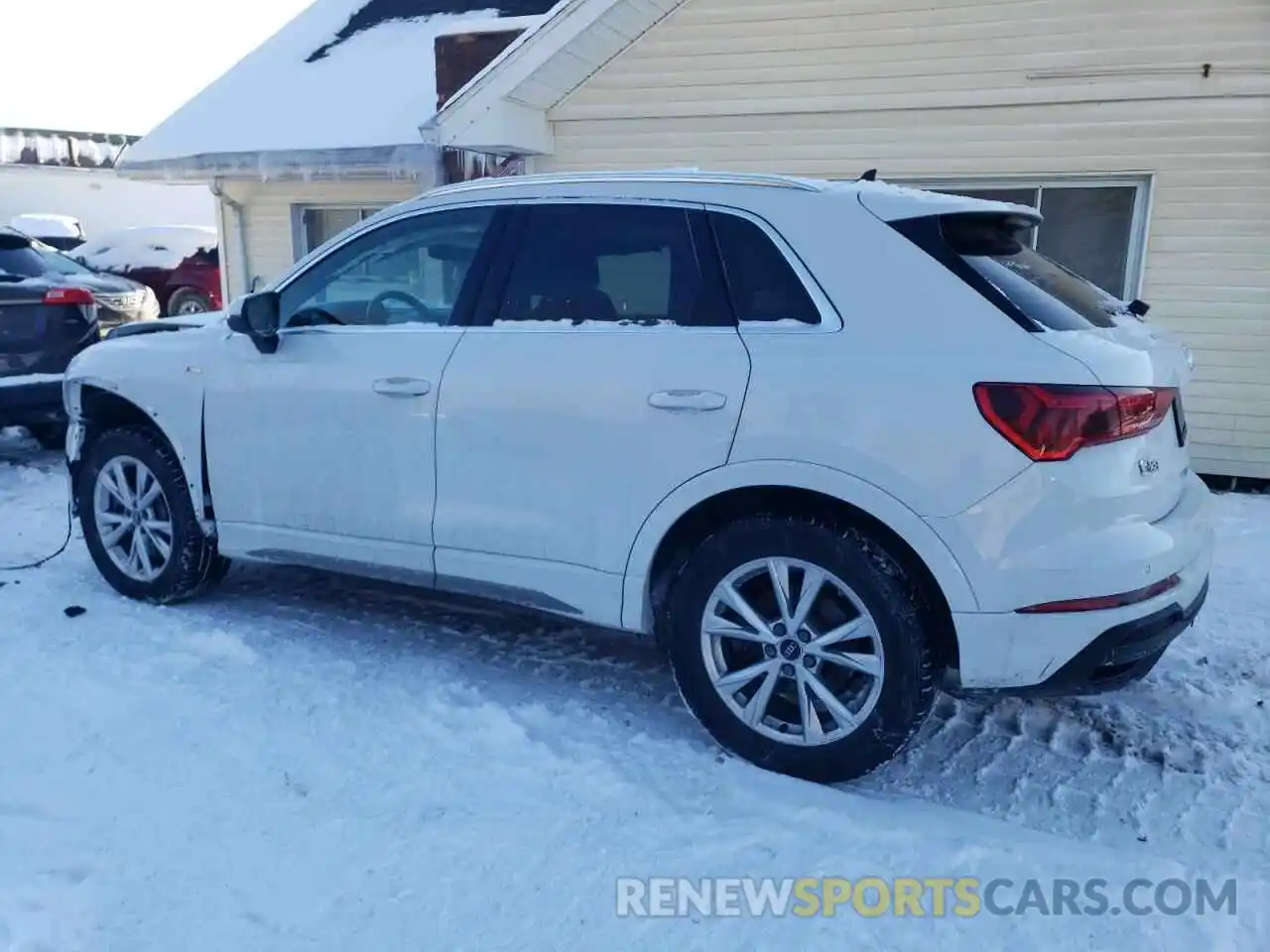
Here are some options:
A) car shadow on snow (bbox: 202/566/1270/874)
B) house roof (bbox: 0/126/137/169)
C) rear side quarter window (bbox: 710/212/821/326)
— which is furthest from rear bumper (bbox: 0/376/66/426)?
house roof (bbox: 0/126/137/169)

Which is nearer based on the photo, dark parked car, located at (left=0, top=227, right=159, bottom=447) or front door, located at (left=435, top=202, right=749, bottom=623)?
front door, located at (left=435, top=202, right=749, bottom=623)

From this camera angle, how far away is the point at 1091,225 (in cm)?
790

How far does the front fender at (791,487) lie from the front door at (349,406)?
2.94 feet

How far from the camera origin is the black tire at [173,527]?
4.62 meters

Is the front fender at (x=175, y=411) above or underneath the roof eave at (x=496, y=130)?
underneath

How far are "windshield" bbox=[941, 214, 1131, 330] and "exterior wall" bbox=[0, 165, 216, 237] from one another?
2906cm

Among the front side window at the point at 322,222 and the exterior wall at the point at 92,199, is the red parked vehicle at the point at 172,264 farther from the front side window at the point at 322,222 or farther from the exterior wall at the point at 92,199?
the exterior wall at the point at 92,199

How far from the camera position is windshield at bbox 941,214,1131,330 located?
3.15 m

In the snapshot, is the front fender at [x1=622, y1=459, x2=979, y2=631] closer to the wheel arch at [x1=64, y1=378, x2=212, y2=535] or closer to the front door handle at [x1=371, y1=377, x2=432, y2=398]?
the front door handle at [x1=371, y1=377, x2=432, y2=398]

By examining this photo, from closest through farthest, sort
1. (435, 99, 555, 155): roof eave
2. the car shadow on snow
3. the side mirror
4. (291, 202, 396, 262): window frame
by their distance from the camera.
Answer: the car shadow on snow, the side mirror, (435, 99, 555, 155): roof eave, (291, 202, 396, 262): window frame

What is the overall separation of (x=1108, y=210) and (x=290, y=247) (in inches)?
328

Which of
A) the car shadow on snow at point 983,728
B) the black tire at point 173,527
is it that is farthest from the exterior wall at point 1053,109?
the black tire at point 173,527

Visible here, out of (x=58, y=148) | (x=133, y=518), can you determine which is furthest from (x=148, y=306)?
(x=58, y=148)

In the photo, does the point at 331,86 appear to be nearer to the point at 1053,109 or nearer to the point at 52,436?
the point at 52,436
